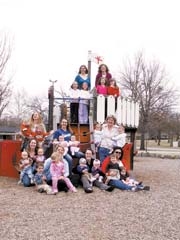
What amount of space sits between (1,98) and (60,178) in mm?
14745

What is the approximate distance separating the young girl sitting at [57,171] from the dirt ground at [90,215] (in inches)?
8.5

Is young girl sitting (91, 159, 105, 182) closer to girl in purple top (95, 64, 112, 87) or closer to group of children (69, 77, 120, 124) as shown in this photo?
group of children (69, 77, 120, 124)

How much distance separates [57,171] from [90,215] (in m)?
2.65

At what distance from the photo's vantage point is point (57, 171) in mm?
9031

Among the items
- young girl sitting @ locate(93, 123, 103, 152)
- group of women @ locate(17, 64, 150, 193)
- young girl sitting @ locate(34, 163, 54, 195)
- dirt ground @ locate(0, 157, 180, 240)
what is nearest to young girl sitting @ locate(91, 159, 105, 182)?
group of women @ locate(17, 64, 150, 193)

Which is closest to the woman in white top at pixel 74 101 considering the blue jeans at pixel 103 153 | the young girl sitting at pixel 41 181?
the blue jeans at pixel 103 153

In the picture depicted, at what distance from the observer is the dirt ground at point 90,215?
5316 mm

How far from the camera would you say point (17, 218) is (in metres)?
6.15

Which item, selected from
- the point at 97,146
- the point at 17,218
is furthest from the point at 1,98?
the point at 17,218

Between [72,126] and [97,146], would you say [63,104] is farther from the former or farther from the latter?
[97,146]

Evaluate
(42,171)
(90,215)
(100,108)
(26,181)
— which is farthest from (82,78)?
(90,215)

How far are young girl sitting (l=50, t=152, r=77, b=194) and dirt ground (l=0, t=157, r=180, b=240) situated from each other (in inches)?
8.5

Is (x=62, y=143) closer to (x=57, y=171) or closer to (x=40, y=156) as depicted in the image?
(x=40, y=156)

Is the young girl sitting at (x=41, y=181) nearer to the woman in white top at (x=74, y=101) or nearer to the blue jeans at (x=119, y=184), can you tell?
the blue jeans at (x=119, y=184)
